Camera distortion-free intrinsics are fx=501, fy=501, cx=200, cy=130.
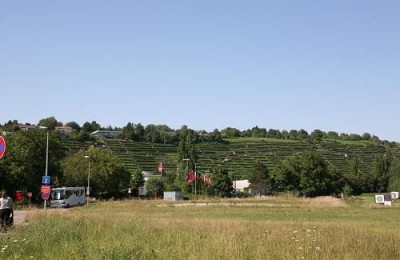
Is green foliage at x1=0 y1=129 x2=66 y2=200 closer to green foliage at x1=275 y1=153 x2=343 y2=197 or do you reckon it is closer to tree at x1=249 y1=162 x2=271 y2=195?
green foliage at x1=275 y1=153 x2=343 y2=197

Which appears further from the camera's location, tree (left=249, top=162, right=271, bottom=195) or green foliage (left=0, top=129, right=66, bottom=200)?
tree (left=249, top=162, right=271, bottom=195)

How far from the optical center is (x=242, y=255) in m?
10.9

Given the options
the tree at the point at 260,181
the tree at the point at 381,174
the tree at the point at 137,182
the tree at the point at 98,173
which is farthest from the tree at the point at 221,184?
the tree at the point at 381,174

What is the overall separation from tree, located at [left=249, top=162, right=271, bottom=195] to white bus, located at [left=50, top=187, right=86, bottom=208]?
63619 millimetres

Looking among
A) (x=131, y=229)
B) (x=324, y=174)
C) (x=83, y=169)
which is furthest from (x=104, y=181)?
(x=131, y=229)

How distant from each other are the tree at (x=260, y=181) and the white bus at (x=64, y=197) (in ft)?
209

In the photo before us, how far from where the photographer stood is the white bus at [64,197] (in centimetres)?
7694

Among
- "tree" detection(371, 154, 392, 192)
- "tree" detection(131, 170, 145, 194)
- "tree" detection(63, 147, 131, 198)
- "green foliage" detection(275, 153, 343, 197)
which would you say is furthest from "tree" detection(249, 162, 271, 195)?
"tree" detection(63, 147, 131, 198)

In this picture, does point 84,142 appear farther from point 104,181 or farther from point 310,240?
point 310,240

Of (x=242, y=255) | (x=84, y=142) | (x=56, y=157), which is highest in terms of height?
(x=84, y=142)

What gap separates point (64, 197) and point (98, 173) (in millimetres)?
23013

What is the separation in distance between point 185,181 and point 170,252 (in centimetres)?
11082

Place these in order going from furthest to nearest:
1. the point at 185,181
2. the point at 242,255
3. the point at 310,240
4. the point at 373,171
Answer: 1. the point at 373,171
2. the point at 185,181
3. the point at 310,240
4. the point at 242,255

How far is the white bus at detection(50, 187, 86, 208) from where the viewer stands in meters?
76.9
